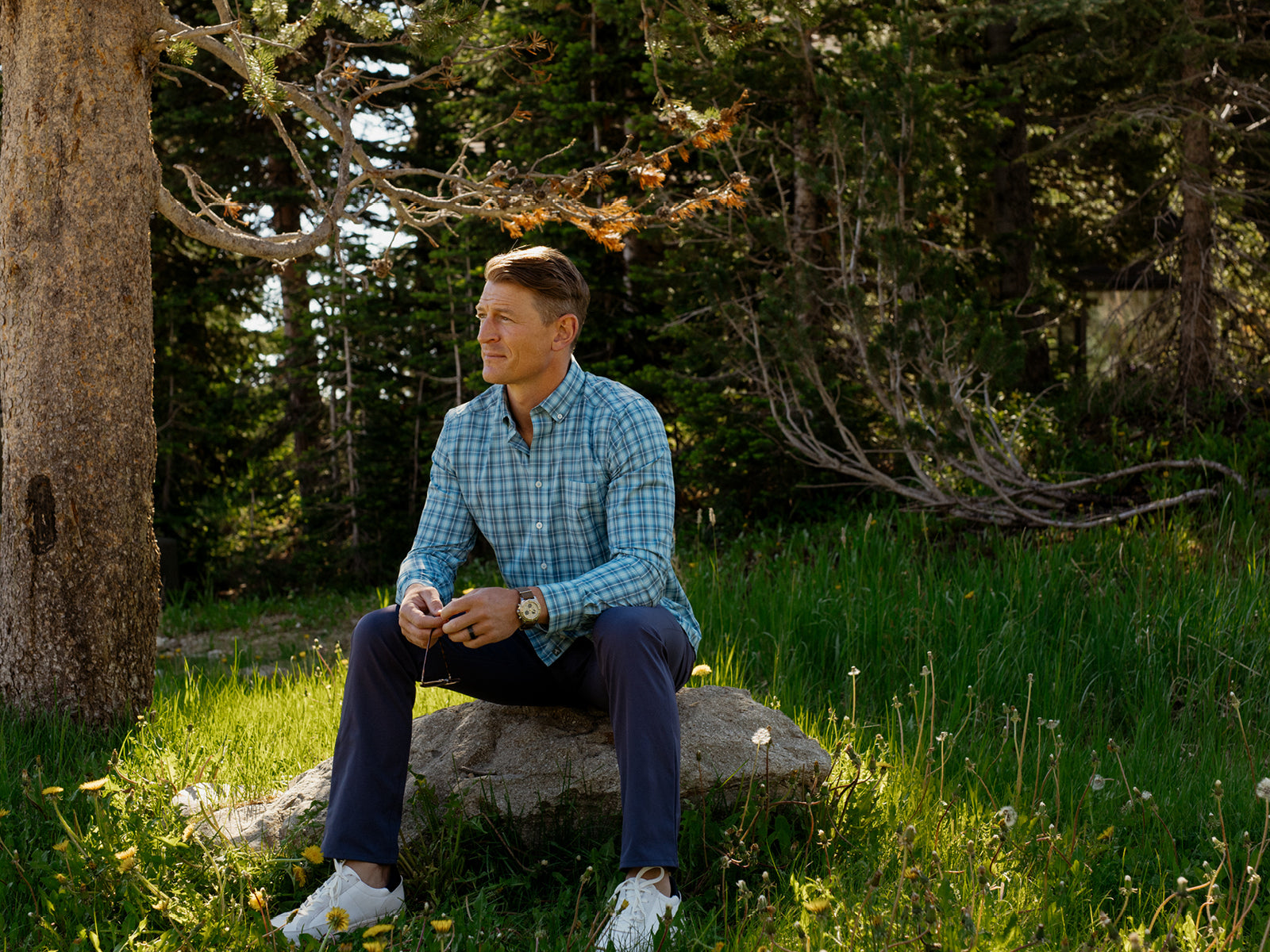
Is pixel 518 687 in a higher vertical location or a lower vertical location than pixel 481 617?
lower

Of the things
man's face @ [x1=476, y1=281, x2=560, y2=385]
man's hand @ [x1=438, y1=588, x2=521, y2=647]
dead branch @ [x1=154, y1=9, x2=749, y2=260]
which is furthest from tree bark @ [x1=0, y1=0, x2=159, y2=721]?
man's hand @ [x1=438, y1=588, x2=521, y2=647]

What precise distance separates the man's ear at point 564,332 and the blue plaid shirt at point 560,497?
0.07 meters

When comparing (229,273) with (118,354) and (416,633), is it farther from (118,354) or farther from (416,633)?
(416,633)

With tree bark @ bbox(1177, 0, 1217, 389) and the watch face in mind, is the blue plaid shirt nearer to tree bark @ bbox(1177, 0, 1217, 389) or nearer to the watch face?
the watch face

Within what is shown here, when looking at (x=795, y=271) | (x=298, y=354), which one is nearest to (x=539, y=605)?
(x=795, y=271)

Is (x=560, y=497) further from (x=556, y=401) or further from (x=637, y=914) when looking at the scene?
(x=637, y=914)

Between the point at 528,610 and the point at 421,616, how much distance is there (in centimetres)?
27

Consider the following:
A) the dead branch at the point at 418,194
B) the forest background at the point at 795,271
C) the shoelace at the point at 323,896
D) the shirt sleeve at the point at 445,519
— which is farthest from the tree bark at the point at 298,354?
the shoelace at the point at 323,896

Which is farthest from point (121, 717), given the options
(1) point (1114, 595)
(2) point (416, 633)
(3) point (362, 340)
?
(3) point (362, 340)

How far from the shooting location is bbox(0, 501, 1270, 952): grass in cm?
245

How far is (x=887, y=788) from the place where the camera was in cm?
312

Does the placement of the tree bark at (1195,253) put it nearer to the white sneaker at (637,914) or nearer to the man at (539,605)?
the man at (539,605)

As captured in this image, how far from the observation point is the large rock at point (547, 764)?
2.96 m

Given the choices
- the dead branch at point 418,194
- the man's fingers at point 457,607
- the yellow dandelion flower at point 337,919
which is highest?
the dead branch at point 418,194
